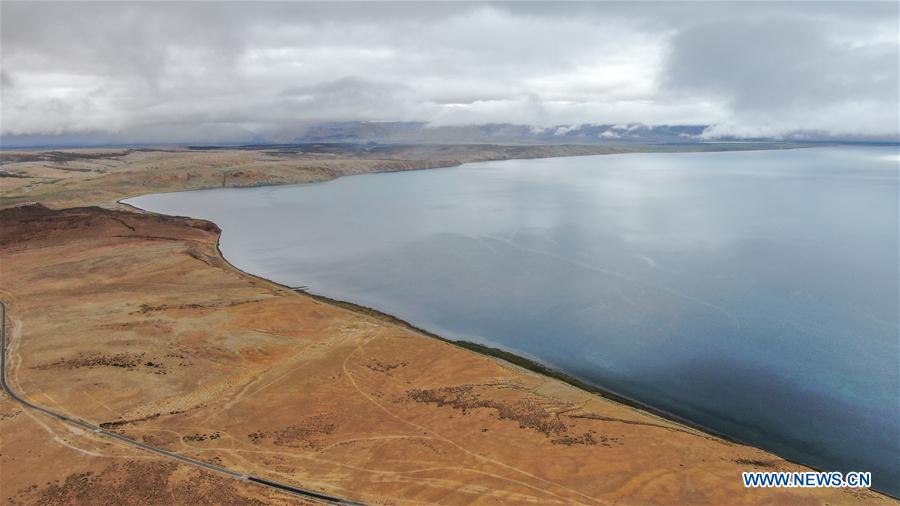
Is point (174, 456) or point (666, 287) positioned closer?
point (174, 456)

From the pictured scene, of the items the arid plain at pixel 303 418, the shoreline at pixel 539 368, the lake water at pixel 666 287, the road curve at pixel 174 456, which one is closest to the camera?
the road curve at pixel 174 456

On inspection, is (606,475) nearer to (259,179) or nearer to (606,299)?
(606,299)

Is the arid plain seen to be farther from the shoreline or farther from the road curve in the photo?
the shoreline

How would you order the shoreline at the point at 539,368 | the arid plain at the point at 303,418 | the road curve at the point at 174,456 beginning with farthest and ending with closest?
the shoreline at the point at 539,368
the arid plain at the point at 303,418
the road curve at the point at 174,456

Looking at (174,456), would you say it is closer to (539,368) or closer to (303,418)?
(303,418)

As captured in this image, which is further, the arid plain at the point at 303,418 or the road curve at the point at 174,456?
the arid plain at the point at 303,418

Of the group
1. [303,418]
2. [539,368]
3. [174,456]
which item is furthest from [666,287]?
[174,456]

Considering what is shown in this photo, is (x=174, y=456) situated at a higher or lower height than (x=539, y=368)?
higher

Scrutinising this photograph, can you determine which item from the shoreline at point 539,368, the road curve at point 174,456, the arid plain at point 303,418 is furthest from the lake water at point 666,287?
the road curve at point 174,456

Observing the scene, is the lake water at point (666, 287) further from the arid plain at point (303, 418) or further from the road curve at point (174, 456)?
the road curve at point (174, 456)
